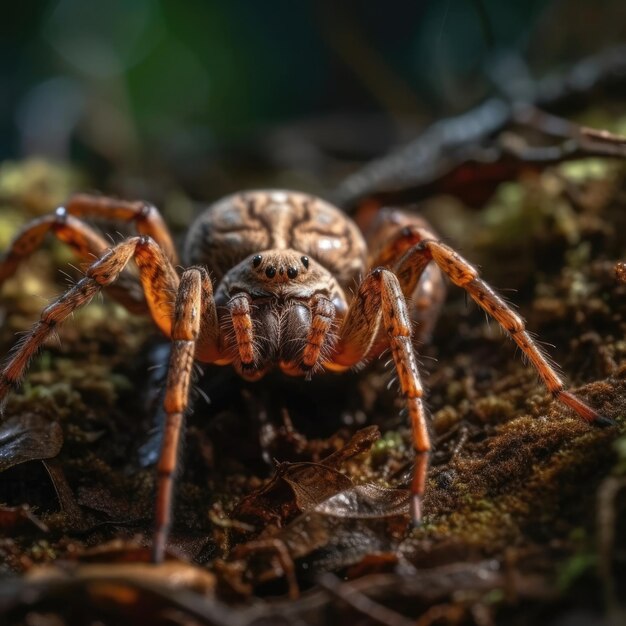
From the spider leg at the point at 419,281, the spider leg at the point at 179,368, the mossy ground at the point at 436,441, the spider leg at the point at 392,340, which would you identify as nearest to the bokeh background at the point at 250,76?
the mossy ground at the point at 436,441

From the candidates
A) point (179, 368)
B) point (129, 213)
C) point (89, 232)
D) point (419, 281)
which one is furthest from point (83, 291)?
point (419, 281)

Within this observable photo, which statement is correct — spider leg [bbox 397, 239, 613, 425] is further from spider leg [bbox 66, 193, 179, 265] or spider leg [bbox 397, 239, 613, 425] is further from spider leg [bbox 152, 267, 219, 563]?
spider leg [bbox 66, 193, 179, 265]

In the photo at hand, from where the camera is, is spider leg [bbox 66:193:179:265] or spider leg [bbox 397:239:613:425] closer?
spider leg [bbox 397:239:613:425]

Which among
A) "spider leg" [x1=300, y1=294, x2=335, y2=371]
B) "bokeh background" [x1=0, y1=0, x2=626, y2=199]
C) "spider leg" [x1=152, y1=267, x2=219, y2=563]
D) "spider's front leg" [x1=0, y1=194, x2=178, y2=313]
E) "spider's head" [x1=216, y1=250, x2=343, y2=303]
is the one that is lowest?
"spider leg" [x1=152, y1=267, x2=219, y2=563]

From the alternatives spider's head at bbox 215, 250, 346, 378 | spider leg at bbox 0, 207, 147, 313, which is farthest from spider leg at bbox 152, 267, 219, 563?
spider leg at bbox 0, 207, 147, 313

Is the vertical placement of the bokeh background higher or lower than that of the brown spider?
higher

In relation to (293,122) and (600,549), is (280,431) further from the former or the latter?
(293,122)

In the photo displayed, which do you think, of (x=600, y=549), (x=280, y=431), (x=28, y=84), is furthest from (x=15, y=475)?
(x=28, y=84)
